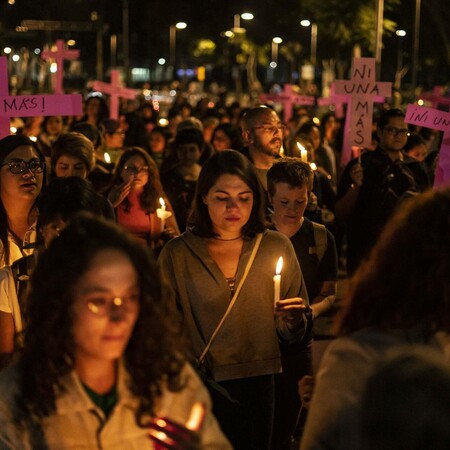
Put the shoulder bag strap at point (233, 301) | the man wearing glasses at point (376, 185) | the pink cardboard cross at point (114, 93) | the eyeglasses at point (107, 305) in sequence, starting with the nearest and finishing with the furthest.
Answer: the eyeglasses at point (107, 305) → the shoulder bag strap at point (233, 301) → the man wearing glasses at point (376, 185) → the pink cardboard cross at point (114, 93)

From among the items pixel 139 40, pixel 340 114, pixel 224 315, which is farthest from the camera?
pixel 139 40

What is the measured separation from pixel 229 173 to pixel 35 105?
11.2ft

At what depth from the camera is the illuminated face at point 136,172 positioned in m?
8.18

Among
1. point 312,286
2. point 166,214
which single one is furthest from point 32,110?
point 312,286

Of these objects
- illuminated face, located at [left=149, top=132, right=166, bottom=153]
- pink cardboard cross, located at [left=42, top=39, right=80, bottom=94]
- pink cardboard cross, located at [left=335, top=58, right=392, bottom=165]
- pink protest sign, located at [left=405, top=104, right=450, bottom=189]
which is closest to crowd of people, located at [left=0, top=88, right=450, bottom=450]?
pink protest sign, located at [left=405, top=104, right=450, bottom=189]

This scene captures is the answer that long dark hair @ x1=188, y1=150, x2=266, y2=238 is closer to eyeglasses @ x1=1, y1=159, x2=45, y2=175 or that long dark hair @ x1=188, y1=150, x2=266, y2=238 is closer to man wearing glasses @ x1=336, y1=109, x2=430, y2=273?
eyeglasses @ x1=1, y1=159, x2=45, y2=175

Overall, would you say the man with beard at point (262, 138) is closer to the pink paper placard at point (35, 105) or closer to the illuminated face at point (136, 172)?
the illuminated face at point (136, 172)

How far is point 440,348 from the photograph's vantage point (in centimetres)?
279

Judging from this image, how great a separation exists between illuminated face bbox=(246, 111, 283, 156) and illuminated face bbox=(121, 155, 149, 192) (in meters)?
0.84

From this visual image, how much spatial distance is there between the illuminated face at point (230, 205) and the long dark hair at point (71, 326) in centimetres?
206

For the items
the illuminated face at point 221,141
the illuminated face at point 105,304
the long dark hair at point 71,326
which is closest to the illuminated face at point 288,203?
the long dark hair at point 71,326

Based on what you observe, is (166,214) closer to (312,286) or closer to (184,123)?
(312,286)

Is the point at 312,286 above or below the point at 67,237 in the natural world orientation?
below

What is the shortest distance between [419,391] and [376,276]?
0.91 metres
